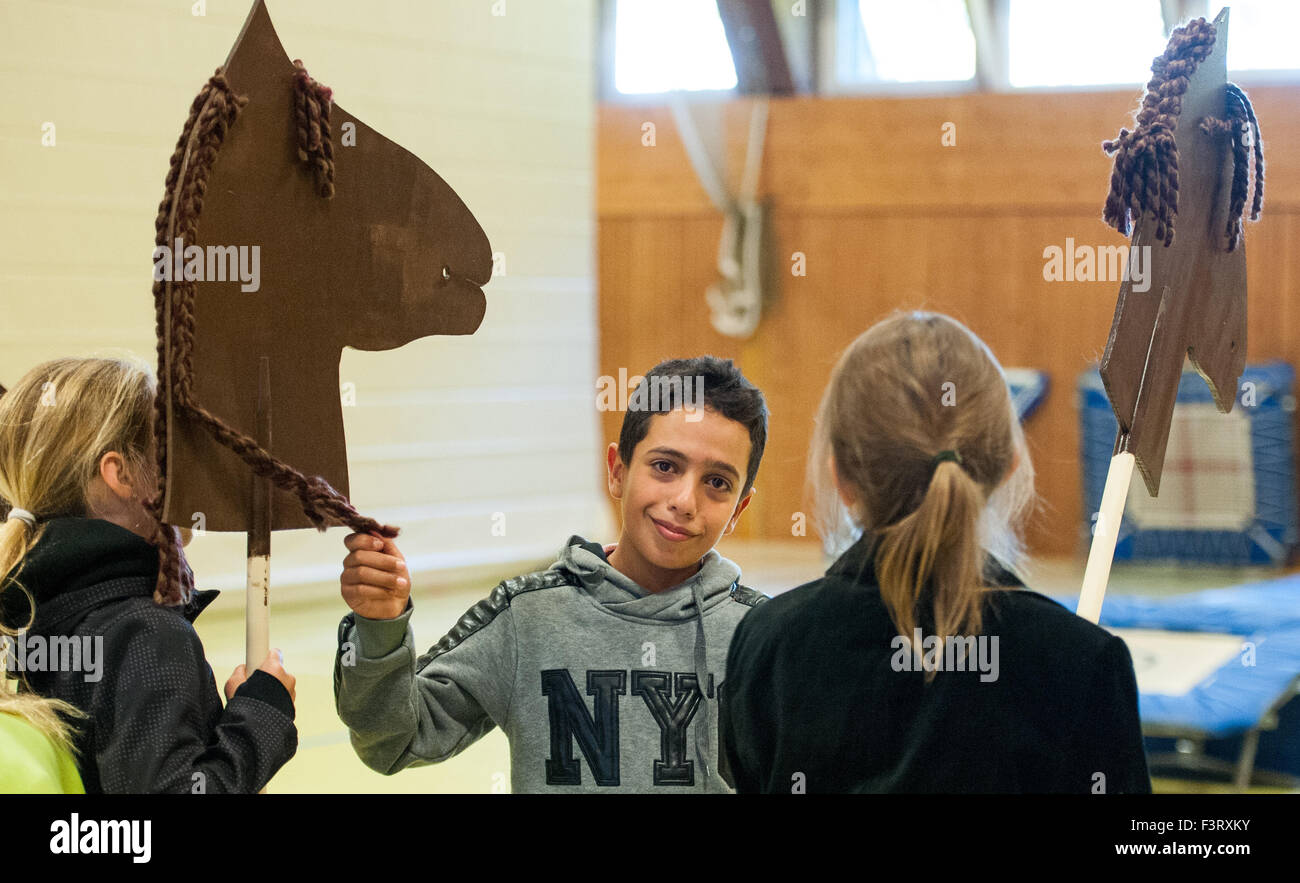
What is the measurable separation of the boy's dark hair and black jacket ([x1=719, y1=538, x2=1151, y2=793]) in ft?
0.67

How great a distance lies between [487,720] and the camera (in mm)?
1264

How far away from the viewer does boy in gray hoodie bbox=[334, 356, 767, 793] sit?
3.97 feet

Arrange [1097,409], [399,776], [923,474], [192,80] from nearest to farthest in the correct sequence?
[923,474], [399,776], [192,80], [1097,409]

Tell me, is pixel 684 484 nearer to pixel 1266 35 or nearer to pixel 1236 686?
pixel 1236 686

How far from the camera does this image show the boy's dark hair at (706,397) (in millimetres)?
1231

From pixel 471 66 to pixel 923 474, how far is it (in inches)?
139

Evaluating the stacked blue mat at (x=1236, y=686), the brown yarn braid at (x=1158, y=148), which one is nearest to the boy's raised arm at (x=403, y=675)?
the brown yarn braid at (x=1158, y=148)

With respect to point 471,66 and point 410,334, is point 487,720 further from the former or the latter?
point 471,66

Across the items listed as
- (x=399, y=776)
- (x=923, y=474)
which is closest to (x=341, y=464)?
(x=923, y=474)

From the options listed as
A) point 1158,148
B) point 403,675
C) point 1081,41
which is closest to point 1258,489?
point 1081,41

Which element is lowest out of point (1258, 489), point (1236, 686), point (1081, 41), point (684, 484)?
point (1236, 686)

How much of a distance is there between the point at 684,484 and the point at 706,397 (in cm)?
9

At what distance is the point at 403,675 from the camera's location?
111cm

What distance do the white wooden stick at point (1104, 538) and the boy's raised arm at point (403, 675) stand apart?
1.81 ft
